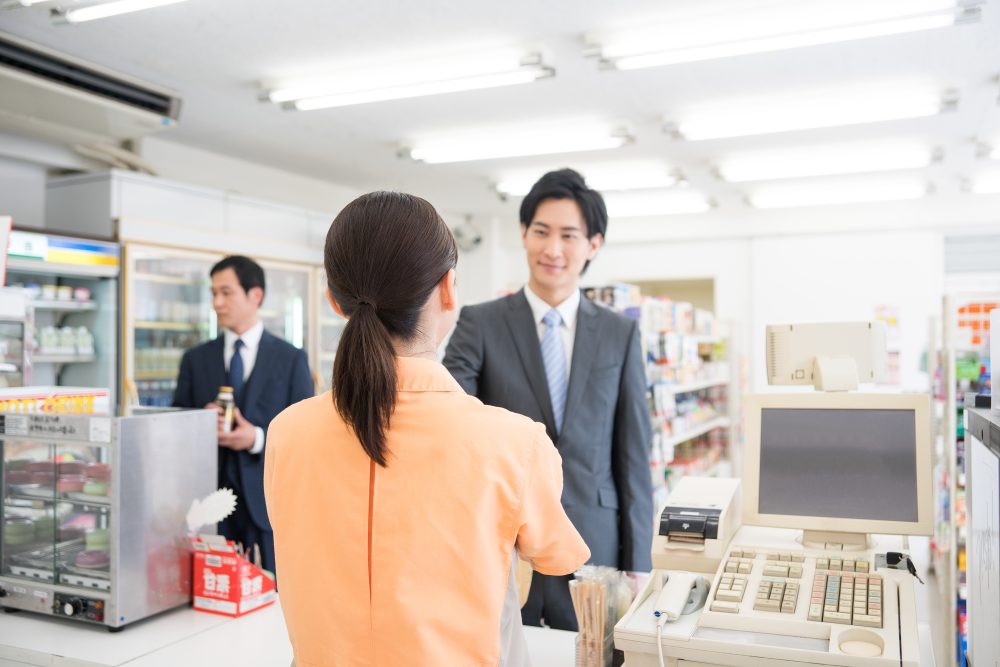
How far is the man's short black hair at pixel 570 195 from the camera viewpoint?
2.36m

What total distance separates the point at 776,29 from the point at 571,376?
2622 mm

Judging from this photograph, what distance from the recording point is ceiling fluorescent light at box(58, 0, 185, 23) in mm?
3484

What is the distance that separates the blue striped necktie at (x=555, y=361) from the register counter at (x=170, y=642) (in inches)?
25.8

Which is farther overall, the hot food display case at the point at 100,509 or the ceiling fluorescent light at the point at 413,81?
the ceiling fluorescent light at the point at 413,81

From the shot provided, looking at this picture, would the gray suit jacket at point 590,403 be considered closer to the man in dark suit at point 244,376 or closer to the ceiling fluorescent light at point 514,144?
the man in dark suit at point 244,376

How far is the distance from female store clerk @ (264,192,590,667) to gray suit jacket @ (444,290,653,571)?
104 cm

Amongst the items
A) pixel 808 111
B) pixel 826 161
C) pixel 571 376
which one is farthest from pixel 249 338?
pixel 826 161

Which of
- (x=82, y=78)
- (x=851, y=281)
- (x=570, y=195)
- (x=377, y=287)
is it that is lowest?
(x=377, y=287)

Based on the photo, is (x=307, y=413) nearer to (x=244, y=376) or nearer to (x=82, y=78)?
(x=244, y=376)

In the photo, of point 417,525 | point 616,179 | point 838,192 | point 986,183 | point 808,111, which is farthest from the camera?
point 838,192

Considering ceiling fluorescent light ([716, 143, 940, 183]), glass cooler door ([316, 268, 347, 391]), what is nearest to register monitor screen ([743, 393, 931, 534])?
glass cooler door ([316, 268, 347, 391])

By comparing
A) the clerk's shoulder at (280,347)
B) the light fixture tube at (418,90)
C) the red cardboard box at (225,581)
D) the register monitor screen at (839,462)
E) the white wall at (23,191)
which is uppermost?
the light fixture tube at (418,90)

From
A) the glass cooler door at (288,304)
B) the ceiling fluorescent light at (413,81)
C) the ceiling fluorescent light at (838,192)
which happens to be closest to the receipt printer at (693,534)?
the ceiling fluorescent light at (413,81)

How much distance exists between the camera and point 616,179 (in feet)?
24.5
